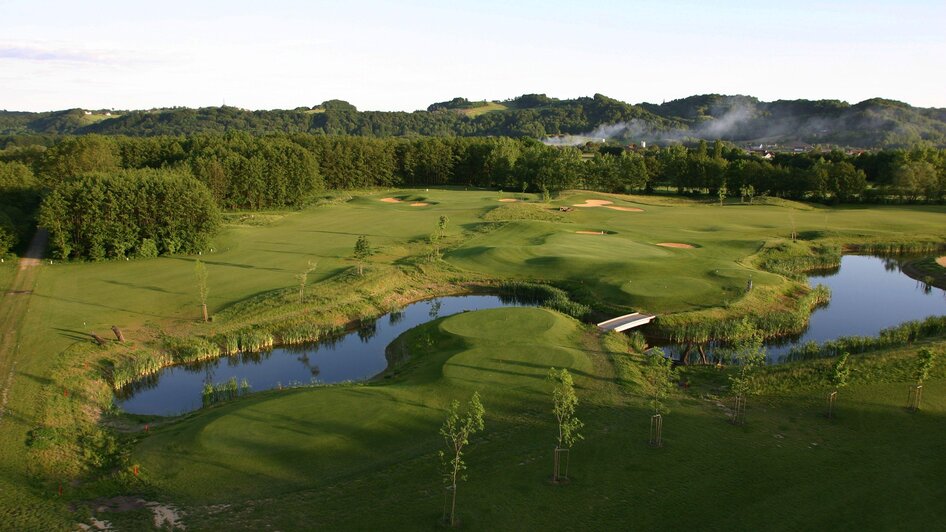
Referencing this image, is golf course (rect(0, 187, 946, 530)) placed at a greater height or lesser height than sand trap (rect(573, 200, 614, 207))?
lesser

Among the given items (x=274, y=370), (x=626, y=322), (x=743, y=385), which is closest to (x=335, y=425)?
(x=274, y=370)

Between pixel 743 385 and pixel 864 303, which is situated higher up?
pixel 743 385

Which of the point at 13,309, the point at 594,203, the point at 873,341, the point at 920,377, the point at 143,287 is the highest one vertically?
the point at 594,203

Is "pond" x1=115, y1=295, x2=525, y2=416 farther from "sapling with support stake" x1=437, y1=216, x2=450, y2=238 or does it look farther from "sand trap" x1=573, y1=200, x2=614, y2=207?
"sand trap" x1=573, y1=200, x2=614, y2=207

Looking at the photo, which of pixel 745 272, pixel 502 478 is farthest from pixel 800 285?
pixel 502 478

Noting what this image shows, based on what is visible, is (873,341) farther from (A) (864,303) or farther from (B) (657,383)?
(B) (657,383)

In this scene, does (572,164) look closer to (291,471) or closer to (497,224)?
(497,224)

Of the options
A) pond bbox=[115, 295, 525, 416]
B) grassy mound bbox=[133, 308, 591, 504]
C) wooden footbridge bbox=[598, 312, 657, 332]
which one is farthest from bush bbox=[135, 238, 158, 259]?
wooden footbridge bbox=[598, 312, 657, 332]

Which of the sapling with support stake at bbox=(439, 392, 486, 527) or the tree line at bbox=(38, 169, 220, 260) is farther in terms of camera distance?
the tree line at bbox=(38, 169, 220, 260)
